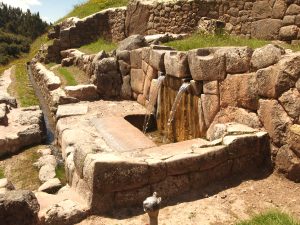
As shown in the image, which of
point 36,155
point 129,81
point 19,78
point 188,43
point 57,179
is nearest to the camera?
point 57,179

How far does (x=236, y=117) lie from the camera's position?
284 inches

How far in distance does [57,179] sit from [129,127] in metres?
2.13

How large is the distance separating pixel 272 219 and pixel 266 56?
9.20 ft

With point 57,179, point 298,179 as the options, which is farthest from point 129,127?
point 298,179

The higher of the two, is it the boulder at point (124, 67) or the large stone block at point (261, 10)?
the large stone block at point (261, 10)

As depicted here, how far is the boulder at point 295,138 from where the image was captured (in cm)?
592

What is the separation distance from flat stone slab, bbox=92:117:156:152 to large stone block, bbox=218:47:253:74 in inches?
84.7

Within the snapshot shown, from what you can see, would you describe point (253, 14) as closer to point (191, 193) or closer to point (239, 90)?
point (239, 90)

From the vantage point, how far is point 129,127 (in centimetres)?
896

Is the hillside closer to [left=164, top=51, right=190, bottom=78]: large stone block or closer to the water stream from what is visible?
the water stream

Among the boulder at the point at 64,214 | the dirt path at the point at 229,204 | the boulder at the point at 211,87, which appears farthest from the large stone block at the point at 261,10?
the boulder at the point at 64,214

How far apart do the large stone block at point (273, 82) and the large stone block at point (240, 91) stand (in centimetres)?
19

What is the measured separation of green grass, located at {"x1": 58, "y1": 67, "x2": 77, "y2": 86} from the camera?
14.3m

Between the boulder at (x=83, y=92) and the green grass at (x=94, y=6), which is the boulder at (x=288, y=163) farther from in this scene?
the green grass at (x=94, y=6)
